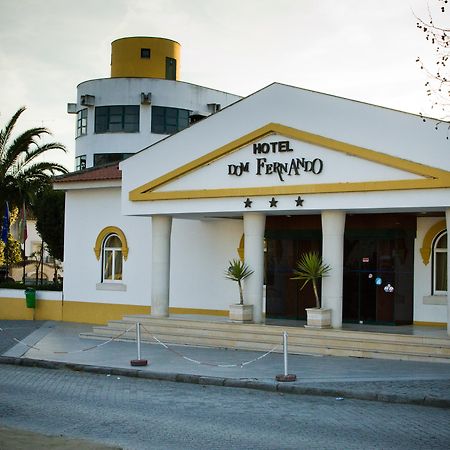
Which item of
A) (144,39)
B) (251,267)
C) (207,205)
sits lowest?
(251,267)

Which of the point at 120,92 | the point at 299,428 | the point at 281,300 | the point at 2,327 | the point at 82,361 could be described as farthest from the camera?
the point at 120,92

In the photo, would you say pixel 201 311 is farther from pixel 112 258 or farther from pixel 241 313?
pixel 241 313

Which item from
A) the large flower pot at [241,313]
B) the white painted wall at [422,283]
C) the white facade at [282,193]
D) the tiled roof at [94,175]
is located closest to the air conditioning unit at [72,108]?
the tiled roof at [94,175]

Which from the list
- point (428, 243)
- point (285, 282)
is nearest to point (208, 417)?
point (428, 243)

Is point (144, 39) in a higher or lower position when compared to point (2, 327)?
higher

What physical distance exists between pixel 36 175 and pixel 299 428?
955 inches

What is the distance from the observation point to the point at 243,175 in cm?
2203

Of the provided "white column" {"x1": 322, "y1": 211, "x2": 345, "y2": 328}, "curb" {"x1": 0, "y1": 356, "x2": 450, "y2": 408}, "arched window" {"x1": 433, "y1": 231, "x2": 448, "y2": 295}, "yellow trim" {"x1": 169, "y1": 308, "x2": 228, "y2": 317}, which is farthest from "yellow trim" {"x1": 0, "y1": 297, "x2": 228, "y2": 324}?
"curb" {"x1": 0, "y1": 356, "x2": 450, "y2": 408}

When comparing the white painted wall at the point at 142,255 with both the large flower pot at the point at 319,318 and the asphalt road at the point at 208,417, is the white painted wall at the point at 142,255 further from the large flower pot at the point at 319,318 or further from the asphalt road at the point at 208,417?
the asphalt road at the point at 208,417

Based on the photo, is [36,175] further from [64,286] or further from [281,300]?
[281,300]

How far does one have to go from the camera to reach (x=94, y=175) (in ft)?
94.9

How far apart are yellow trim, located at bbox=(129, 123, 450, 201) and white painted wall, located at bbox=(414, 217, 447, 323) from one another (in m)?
3.65

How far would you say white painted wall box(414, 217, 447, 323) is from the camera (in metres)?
22.4

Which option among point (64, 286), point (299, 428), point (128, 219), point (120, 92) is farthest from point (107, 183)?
point (120, 92)
